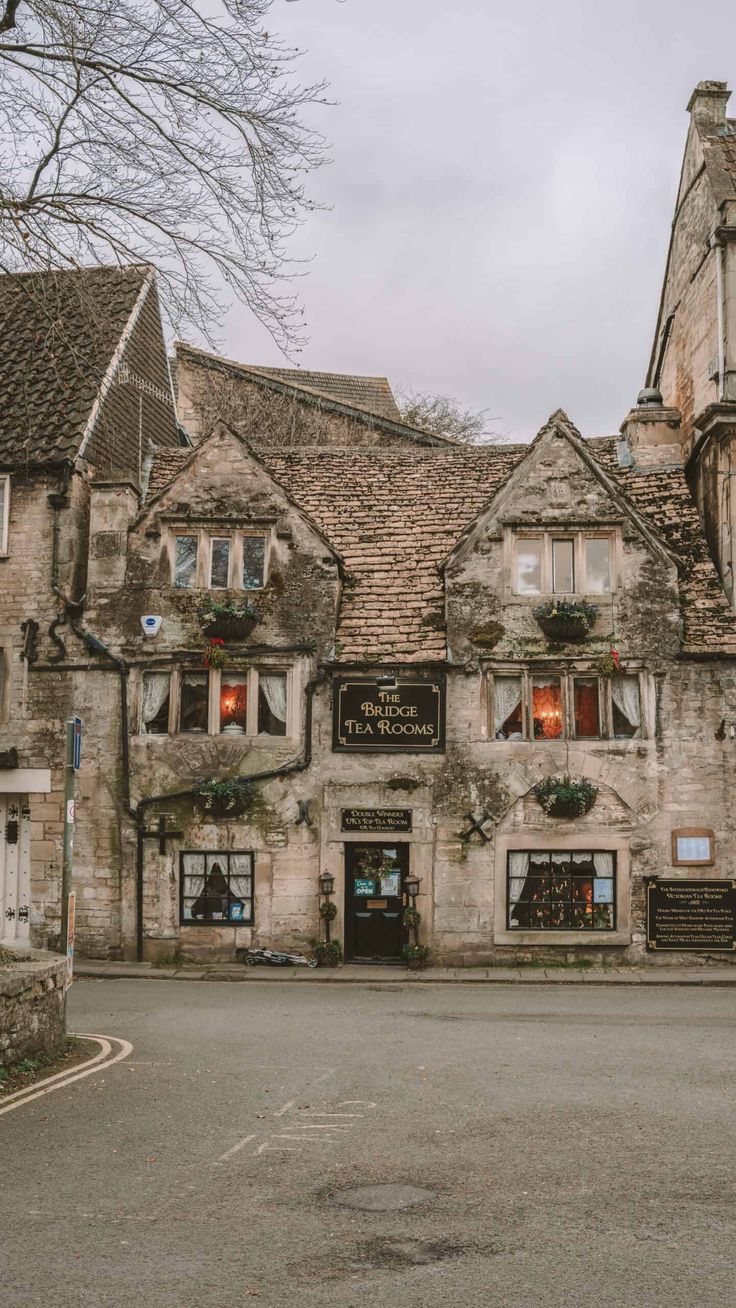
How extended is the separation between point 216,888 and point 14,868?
419cm

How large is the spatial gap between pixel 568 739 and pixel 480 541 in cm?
414

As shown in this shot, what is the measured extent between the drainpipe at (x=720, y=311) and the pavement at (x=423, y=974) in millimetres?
11387

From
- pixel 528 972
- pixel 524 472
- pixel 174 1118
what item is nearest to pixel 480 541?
pixel 524 472

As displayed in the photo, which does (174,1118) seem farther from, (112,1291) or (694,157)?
(694,157)

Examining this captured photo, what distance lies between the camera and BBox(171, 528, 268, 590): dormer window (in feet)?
76.4

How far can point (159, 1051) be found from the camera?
13398 mm

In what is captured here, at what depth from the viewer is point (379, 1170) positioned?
860cm

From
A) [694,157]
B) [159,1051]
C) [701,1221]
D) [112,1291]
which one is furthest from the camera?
[694,157]

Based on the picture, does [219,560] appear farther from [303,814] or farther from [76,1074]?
[76,1074]

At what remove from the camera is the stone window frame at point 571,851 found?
2184cm

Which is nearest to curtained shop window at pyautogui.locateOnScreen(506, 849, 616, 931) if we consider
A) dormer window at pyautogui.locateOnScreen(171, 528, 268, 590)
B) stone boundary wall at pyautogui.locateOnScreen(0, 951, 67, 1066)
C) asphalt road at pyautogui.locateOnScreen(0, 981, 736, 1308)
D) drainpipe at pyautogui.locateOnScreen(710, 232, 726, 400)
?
asphalt road at pyautogui.locateOnScreen(0, 981, 736, 1308)

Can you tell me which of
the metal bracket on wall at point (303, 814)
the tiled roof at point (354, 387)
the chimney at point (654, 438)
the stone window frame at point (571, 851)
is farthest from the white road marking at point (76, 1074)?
the tiled roof at point (354, 387)

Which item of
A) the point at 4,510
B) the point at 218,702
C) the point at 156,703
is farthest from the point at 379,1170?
the point at 4,510

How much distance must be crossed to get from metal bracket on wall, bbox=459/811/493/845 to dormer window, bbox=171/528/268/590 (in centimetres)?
604
